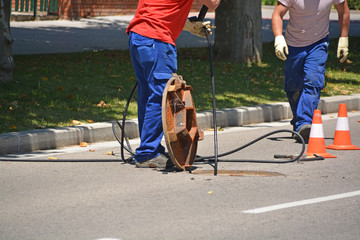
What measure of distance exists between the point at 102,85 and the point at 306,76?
3.95m

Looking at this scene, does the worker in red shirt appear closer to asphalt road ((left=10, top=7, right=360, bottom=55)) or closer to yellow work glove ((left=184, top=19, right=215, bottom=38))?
yellow work glove ((left=184, top=19, right=215, bottom=38))

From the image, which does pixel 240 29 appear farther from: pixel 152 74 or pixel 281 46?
pixel 152 74

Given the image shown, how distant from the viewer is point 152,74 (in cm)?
625

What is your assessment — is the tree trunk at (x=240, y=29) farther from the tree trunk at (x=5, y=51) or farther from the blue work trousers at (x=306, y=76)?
the blue work trousers at (x=306, y=76)

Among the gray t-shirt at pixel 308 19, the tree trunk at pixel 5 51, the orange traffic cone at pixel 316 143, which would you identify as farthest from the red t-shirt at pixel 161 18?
the tree trunk at pixel 5 51

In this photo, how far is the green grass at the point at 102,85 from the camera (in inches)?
346

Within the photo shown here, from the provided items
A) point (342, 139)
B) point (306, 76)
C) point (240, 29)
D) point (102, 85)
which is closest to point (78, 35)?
point (240, 29)

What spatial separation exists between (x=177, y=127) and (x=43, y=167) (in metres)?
1.41

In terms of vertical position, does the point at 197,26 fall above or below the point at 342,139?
above

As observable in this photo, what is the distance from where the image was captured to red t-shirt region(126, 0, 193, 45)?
6.18 m

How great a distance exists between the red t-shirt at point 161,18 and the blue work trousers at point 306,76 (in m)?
2.16

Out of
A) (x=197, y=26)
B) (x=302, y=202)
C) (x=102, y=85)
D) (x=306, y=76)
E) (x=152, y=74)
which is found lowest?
(x=302, y=202)

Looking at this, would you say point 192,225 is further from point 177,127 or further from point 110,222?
point 177,127

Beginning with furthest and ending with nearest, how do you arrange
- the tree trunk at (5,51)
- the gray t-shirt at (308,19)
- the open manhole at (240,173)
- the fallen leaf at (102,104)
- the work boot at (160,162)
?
the tree trunk at (5,51), the fallen leaf at (102,104), the gray t-shirt at (308,19), the work boot at (160,162), the open manhole at (240,173)
